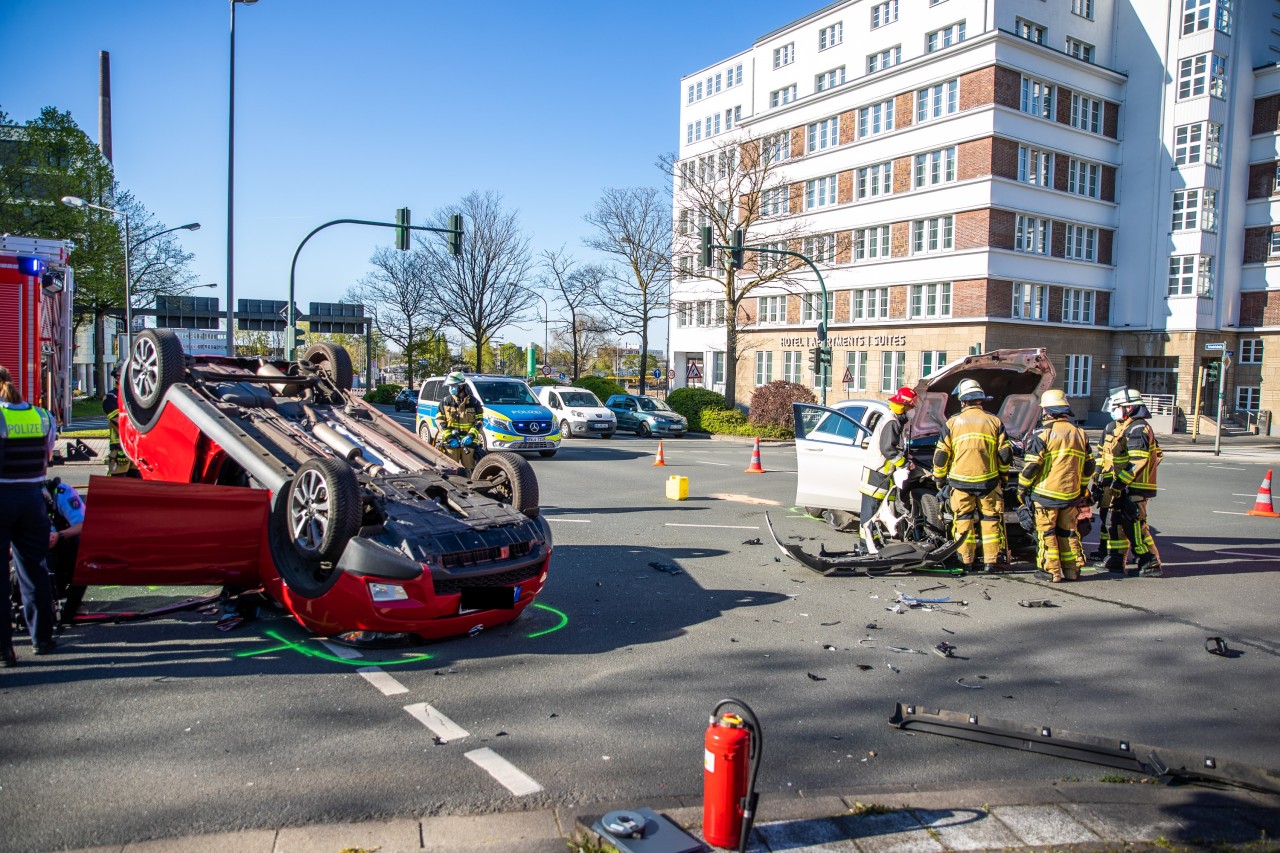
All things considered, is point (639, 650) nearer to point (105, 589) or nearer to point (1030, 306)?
point (105, 589)

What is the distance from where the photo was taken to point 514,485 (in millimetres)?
6859

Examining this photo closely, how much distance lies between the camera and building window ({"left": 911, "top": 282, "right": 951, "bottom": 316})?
3750 cm

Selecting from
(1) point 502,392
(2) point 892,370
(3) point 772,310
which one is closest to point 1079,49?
(2) point 892,370

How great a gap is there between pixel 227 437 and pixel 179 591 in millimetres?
1689

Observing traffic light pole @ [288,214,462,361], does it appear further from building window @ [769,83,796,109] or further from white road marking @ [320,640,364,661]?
building window @ [769,83,796,109]

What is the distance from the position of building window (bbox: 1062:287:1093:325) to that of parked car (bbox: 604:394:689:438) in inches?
743

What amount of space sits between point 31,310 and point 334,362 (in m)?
7.28

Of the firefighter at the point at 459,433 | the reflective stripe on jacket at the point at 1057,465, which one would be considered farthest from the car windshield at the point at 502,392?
the reflective stripe on jacket at the point at 1057,465

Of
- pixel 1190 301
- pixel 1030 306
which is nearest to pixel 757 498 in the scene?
pixel 1030 306

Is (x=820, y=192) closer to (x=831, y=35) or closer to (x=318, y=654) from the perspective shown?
(x=831, y=35)

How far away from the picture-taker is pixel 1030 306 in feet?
123

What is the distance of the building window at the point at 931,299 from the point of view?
123ft

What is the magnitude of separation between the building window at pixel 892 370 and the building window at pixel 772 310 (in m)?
6.73

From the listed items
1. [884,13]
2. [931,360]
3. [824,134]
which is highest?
[884,13]
